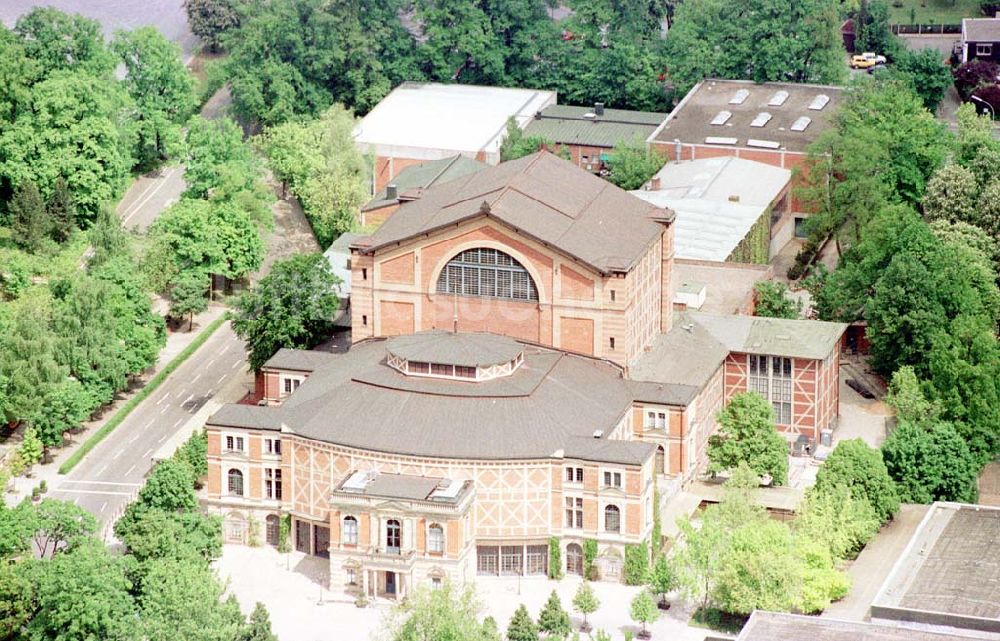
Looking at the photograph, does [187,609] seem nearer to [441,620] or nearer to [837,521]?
[441,620]

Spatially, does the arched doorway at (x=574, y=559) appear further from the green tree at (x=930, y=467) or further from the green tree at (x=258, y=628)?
the green tree at (x=930, y=467)

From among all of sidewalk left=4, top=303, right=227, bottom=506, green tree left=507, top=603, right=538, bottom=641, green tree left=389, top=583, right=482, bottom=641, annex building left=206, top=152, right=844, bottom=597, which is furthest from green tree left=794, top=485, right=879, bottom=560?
sidewalk left=4, top=303, right=227, bottom=506

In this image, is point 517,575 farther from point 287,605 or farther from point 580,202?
point 580,202

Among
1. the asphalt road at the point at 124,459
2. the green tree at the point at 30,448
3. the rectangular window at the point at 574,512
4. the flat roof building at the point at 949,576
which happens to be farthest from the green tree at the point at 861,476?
the green tree at the point at 30,448

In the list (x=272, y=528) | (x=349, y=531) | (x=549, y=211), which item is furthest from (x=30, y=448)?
(x=549, y=211)

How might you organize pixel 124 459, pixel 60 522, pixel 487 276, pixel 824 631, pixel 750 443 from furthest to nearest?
pixel 124 459
pixel 487 276
pixel 750 443
pixel 60 522
pixel 824 631

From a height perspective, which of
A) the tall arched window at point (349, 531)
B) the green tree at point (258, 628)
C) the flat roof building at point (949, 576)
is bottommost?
the green tree at point (258, 628)

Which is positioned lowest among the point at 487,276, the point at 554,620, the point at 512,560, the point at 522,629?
the point at 512,560

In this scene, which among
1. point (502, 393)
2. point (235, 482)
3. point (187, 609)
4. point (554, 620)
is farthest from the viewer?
point (235, 482)
